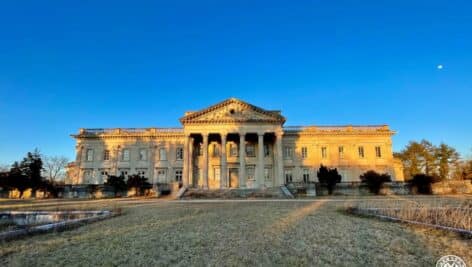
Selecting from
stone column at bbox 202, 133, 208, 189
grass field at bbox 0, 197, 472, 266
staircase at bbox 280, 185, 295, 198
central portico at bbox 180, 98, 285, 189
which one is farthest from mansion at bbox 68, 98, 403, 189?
grass field at bbox 0, 197, 472, 266

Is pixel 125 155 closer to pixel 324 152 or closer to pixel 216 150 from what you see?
pixel 216 150

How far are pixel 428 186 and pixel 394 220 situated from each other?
83.3 ft

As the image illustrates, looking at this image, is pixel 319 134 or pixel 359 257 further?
pixel 319 134

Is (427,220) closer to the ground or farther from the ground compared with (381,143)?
closer to the ground

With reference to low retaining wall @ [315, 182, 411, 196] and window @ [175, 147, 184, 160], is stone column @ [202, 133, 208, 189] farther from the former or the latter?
low retaining wall @ [315, 182, 411, 196]

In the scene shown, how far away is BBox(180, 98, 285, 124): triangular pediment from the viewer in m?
32.0

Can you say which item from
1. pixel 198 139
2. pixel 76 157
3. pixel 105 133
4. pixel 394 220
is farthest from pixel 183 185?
pixel 394 220

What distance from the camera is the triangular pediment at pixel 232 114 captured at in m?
32.0

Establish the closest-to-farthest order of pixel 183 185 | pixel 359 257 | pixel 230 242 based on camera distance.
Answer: pixel 359 257 < pixel 230 242 < pixel 183 185

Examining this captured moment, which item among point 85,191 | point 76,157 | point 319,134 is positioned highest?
point 319,134

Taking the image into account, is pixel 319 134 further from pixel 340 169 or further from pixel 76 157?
pixel 76 157

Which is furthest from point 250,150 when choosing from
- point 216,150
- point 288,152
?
point 288,152

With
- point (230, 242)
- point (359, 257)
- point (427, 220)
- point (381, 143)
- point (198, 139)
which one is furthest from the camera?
point (381, 143)

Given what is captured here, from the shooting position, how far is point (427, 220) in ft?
26.0
